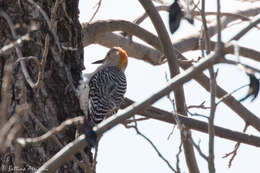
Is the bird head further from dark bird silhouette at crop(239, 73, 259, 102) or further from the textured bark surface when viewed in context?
dark bird silhouette at crop(239, 73, 259, 102)

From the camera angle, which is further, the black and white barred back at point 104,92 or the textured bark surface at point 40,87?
the black and white barred back at point 104,92

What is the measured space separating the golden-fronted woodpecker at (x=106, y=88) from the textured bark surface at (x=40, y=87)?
86 cm

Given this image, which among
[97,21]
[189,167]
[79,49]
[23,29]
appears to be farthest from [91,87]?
[189,167]

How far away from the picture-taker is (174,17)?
2850 mm

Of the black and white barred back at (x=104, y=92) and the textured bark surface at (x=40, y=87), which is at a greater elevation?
the textured bark surface at (x=40, y=87)

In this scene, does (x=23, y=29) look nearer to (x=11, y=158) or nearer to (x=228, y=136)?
(x=11, y=158)

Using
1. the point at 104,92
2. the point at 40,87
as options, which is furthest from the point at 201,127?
the point at 104,92

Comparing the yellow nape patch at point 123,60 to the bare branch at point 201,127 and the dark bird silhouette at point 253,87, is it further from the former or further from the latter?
the dark bird silhouette at point 253,87

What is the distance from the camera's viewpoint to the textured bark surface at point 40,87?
4156mm

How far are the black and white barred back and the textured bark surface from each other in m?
1.08

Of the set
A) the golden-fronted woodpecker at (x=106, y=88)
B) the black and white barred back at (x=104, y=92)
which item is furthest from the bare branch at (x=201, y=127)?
the black and white barred back at (x=104, y=92)

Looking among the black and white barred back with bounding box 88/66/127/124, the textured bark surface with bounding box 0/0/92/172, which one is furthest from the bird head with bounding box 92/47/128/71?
the textured bark surface with bounding box 0/0/92/172

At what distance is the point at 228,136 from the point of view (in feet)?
14.2

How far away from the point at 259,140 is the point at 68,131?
1388 millimetres
